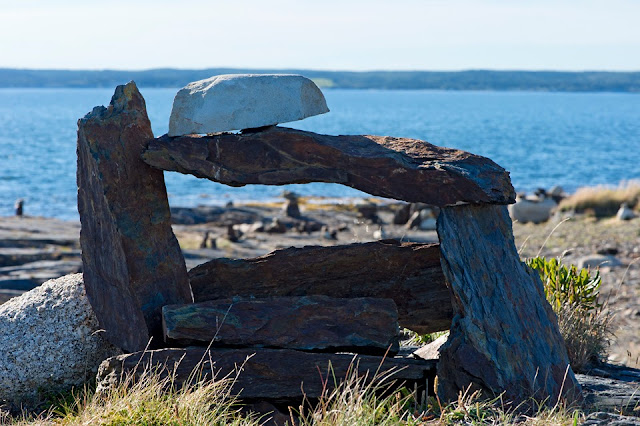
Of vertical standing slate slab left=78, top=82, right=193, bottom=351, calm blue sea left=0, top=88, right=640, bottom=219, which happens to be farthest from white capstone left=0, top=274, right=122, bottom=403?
calm blue sea left=0, top=88, right=640, bottom=219

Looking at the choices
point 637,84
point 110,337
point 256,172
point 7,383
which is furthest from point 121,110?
point 637,84

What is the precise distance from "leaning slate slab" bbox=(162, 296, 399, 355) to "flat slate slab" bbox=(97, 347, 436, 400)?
159mm

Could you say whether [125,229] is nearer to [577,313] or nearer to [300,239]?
[577,313]

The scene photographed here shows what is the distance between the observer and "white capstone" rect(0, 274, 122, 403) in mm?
7109

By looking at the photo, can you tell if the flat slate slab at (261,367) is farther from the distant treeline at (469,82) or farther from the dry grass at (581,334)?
the distant treeline at (469,82)

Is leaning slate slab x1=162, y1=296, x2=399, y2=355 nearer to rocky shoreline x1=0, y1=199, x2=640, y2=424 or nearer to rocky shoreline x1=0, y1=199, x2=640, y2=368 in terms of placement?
rocky shoreline x1=0, y1=199, x2=640, y2=424

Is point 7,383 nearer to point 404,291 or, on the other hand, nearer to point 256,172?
point 256,172

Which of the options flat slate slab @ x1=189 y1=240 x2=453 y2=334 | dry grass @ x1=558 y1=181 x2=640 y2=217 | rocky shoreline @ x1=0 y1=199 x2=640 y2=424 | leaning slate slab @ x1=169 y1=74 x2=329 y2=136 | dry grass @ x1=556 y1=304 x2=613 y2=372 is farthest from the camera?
dry grass @ x1=558 y1=181 x2=640 y2=217

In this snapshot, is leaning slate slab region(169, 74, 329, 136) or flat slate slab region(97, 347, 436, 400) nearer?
flat slate slab region(97, 347, 436, 400)

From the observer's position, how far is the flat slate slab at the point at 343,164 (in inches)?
253

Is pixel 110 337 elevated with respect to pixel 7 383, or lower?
elevated

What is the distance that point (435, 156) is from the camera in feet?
21.8

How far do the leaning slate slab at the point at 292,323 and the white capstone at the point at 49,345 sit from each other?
1.24 meters

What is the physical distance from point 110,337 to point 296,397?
200 centimetres
